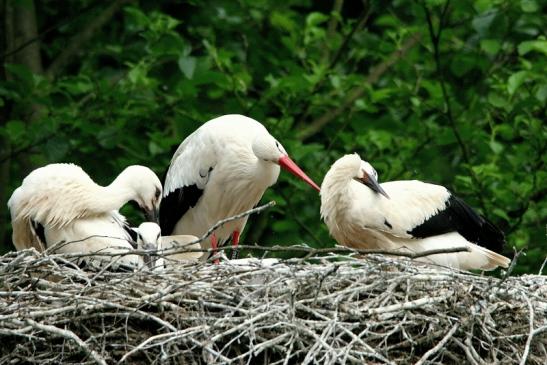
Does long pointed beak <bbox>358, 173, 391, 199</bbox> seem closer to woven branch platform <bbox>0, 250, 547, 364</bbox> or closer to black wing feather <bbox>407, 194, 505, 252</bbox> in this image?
black wing feather <bbox>407, 194, 505, 252</bbox>

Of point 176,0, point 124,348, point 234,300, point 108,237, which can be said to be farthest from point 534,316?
point 176,0

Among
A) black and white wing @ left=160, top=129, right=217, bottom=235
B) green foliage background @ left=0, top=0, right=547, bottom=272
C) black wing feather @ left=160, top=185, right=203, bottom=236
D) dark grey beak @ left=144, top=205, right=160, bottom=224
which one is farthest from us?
green foliage background @ left=0, top=0, right=547, bottom=272

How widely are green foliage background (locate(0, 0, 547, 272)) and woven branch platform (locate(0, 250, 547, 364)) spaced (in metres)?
3.77

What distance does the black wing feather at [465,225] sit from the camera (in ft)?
29.6

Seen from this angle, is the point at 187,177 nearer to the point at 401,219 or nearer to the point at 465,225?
the point at 401,219

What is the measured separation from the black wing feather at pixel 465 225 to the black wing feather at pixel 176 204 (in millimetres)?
1508

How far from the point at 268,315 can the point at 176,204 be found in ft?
10.4

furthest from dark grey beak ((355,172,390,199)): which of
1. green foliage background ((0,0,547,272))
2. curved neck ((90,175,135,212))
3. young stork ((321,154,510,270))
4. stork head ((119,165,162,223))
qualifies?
green foliage background ((0,0,547,272))

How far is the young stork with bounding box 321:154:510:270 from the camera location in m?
8.77

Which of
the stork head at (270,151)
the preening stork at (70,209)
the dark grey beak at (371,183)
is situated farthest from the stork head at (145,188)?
the dark grey beak at (371,183)

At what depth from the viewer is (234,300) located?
693cm

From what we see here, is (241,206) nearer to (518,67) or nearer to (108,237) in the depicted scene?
(108,237)

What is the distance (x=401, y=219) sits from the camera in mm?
8859

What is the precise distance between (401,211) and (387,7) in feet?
10.9
